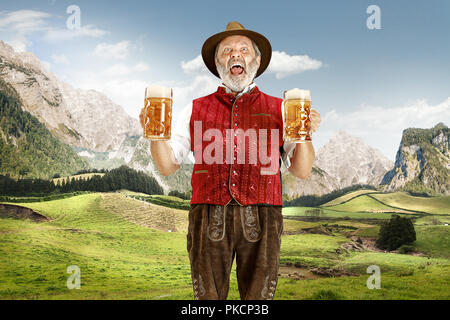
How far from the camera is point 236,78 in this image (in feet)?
9.52

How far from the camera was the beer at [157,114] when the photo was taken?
8.34 ft

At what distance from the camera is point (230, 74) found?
2.90 metres

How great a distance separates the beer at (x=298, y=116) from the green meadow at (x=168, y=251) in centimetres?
732

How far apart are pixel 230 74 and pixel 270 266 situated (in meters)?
1.43

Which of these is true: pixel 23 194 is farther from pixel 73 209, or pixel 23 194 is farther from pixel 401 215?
pixel 401 215

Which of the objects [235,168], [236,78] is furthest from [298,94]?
[235,168]

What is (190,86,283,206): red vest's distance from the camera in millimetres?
2684

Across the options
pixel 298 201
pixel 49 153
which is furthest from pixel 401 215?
pixel 49 153

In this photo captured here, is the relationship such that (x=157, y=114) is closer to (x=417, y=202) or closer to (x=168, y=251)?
(x=168, y=251)

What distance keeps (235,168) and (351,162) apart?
1892 centimetres

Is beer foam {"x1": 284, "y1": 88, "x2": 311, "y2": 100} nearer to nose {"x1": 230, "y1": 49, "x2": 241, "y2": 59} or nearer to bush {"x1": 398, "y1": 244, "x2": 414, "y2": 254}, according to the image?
nose {"x1": 230, "y1": 49, "x2": 241, "y2": 59}

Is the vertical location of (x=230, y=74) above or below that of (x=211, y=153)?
above

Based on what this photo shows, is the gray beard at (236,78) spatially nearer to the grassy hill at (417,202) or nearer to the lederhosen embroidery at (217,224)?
the lederhosen embroidery at (217,224)

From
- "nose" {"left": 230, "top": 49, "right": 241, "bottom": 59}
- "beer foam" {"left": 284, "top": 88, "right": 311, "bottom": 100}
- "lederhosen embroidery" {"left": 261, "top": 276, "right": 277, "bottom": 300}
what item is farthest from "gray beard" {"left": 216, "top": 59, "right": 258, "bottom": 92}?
"lederhosen embroidery" {"left": 261, "top": 276, "right": 277, "bottom": 300}
